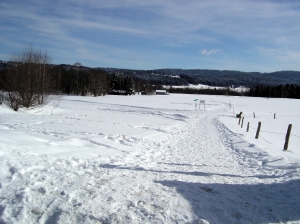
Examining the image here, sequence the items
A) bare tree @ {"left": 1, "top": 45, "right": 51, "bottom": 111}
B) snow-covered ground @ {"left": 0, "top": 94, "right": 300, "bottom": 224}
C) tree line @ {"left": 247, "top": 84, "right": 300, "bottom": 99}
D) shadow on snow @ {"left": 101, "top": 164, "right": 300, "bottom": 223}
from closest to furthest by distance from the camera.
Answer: snow-covered ground @ {"left": 0, "top": 94, "right": 300, "bottom": 224}, shadow on snow @ {"left": 101, "top": 164, "right": 300, "bottom": 223}, bare tree @ {"left": 1, "top": 45, "right": 51, "bottom": 111}, tree line @ {"left": 247, "top": 84, "right": 300, "bottom": 99}

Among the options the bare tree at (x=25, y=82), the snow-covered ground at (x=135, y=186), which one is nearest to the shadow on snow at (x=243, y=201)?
the snow-covered ground at (x=135, y=186)

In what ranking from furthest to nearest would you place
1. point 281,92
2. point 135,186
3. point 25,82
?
point 281,92 → point 25,82 → point 135,186

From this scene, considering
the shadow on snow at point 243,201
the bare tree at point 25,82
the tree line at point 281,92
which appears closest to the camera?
the shadow on snow at point 243,201

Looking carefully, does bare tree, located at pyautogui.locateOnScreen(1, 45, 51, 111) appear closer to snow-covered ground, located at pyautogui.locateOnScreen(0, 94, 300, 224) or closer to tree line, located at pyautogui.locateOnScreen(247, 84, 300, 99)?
snow-covered ground, located at pyautogui.locateOnScreen(0, 94, 300, 224)

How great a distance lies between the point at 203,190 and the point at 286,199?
1.78 metres

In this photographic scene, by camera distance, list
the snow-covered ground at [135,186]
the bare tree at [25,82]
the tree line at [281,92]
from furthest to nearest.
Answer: the tree line at [281,92], the bare tree at [25,82], the snow-covered ground at [135,186]

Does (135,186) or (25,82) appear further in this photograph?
(25,82)

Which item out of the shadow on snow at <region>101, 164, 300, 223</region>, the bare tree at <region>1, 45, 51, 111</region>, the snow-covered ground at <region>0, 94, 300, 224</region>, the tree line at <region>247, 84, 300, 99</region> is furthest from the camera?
the tree line at <region>247, 84, 300, 99</region>

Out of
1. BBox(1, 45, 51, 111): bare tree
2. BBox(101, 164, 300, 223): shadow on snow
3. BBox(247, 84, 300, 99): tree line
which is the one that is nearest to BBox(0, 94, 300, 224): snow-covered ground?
BBox(101, 164, 300, 223): shadow on snow

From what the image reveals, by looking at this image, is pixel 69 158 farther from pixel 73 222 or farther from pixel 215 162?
pixel 215 162

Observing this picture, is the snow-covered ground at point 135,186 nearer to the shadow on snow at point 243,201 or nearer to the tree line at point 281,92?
the shadow on snow at point 243,201

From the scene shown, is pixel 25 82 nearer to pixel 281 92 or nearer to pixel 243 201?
pixel 243 201

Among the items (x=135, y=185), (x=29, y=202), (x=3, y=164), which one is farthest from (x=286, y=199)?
(x=3, y=164)

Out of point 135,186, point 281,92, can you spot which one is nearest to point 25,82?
point 135,186
